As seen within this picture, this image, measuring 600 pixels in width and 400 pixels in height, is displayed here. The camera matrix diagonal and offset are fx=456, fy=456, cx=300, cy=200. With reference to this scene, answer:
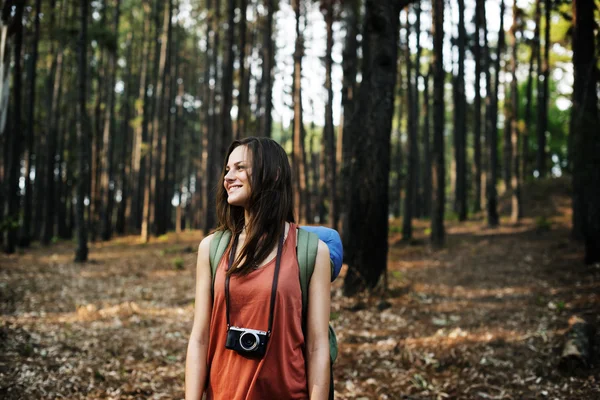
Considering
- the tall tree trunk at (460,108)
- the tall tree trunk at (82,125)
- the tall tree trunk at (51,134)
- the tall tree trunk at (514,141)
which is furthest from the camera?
the tall tree trunk at (51,134)

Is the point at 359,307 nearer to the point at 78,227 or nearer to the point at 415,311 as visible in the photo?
the point at 415,311

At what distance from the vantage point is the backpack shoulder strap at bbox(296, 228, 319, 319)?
6.53ft

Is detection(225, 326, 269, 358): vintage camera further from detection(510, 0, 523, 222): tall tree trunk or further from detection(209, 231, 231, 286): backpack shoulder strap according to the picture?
detection(510, 0, 523, 222): tall tree trunk

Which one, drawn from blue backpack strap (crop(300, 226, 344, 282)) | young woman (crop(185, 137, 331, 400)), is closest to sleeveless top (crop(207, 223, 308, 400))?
young woman (crop(185, 137, 331, 400))

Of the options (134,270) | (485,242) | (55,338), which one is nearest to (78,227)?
(134,270)

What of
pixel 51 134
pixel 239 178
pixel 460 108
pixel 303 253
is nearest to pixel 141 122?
pixel 51 134

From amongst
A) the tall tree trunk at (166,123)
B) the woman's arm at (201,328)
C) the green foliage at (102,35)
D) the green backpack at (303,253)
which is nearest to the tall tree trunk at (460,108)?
the tall tree trunk at (166,123)

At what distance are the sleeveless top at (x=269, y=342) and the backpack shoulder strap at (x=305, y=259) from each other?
0.03m

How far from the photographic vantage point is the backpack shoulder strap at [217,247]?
6.77 feet

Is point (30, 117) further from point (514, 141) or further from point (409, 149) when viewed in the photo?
point (514, 141)

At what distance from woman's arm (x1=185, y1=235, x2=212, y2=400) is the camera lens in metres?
0.26

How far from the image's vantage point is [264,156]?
6.88ft

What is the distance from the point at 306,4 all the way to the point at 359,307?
54.3 feet

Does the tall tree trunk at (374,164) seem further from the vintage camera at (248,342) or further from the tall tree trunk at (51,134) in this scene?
the tall tree trunk at (51,134)
